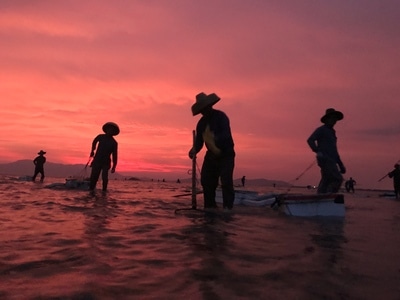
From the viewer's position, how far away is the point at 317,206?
26.0 ft

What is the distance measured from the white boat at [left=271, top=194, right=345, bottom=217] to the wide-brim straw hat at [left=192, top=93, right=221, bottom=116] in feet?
8.14

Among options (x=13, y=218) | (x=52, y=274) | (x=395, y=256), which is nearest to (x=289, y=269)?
(x=395, y=256)

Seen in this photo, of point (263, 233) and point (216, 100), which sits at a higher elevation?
point (216, 100)

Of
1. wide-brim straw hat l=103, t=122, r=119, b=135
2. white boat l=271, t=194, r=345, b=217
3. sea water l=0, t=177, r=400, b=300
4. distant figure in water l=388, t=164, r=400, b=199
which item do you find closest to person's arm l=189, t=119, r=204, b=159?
white boat l=271, t=194, r=345, b=217

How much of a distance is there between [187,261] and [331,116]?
7.30 m

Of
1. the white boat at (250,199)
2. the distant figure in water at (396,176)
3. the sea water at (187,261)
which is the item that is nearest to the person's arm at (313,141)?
the white boat at (250,199)

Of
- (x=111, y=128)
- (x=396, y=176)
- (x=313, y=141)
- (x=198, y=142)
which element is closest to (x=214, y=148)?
(x=198, y=142)

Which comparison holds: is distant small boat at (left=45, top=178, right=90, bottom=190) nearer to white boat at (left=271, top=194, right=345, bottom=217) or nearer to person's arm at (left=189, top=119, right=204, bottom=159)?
person's arm at (left=189, top=119, right=204, bottom=159)

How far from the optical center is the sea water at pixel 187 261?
249cm

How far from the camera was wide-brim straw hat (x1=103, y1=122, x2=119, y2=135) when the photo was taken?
13.6 metres

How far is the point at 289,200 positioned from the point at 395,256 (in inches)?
162

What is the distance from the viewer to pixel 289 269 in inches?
122

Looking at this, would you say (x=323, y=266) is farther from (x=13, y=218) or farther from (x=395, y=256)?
(x=13, y=218)

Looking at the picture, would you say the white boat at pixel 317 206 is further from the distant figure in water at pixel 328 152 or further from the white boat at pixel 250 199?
the white boat at pixel 250 199
